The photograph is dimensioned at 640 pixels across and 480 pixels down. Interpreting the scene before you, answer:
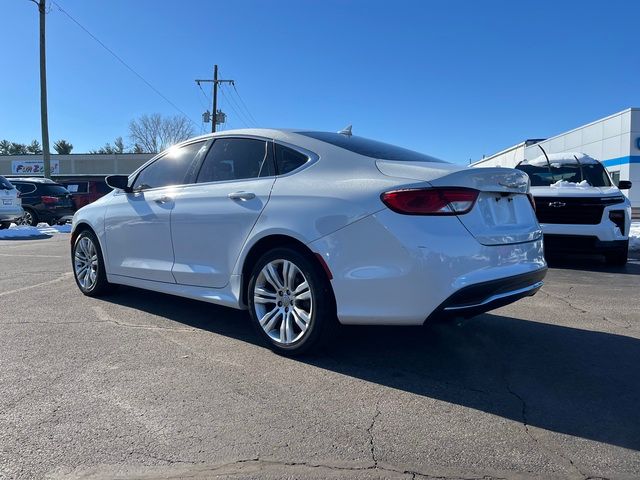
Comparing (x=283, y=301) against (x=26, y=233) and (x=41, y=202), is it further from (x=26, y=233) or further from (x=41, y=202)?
(x=41, y=202)

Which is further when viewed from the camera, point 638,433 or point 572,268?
point 572,268

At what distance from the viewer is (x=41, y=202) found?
16.7 metres

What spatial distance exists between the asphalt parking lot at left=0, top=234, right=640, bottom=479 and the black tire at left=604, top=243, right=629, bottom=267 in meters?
3.43

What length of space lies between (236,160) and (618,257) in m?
6.79

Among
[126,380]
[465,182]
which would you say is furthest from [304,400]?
[465,182]

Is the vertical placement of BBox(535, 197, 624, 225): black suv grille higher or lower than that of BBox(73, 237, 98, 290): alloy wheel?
higher

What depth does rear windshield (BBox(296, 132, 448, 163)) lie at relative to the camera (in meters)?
3.94

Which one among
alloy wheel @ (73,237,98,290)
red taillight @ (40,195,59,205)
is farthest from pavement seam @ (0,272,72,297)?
red taillight @ (40,195,59,205)

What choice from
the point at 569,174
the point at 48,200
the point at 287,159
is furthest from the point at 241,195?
the point at 48,200

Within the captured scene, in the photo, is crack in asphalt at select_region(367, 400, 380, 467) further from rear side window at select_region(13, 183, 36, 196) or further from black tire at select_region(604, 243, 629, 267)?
rear side window at select_region(13, 183, 36, 196)

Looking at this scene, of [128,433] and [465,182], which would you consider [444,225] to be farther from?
[128,433]

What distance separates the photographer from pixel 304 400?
3137 mm

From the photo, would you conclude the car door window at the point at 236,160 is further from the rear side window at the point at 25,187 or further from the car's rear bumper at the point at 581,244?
the rear side window at the point at 25,187

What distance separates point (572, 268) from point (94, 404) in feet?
24.6
